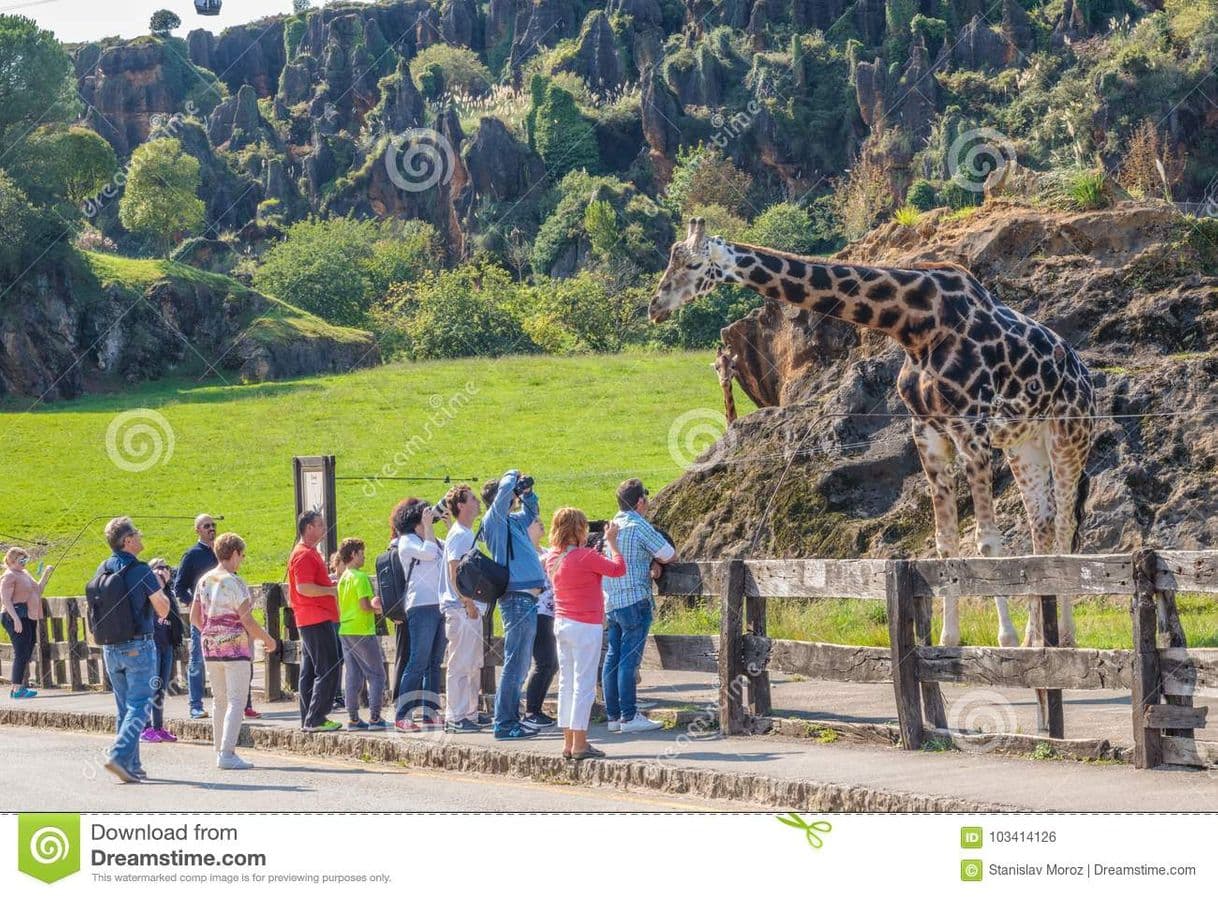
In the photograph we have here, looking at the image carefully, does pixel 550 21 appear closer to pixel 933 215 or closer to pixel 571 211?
pixel 571 211

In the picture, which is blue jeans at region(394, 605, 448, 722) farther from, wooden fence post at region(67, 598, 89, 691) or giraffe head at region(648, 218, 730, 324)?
wooden fence post at region(67, 598, 89, 691)

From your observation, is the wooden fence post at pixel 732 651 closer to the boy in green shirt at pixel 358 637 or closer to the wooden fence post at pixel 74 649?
the boy in green shirt at pixel 358 637

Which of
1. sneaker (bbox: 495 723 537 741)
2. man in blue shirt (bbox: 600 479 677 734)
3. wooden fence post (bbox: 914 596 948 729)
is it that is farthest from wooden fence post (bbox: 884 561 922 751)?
sneaker (bbox: 495 723 537 741)

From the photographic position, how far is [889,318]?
1636 cm

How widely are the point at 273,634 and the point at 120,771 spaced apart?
5765 millimetres

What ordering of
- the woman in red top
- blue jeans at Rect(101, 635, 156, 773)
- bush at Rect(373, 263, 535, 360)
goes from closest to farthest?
the woman in red top, blue jeans at Rect(101, 635, 156, 773), bush at Rect(373, 263, 535, 360)

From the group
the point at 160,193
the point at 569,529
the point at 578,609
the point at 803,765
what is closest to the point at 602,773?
the point at 578,609

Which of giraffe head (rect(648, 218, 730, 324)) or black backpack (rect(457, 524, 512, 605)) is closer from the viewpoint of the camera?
black backpack (rect(457, 524, 512, 605))

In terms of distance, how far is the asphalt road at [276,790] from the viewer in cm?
1152

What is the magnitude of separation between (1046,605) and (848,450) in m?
9.53

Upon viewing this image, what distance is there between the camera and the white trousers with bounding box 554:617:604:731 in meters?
12.2

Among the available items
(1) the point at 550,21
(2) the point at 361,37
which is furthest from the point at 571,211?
(2) the point at 361,37

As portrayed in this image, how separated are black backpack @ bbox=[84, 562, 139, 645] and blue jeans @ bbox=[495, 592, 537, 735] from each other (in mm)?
2895

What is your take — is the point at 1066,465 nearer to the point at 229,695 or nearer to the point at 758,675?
the point at 758,675
